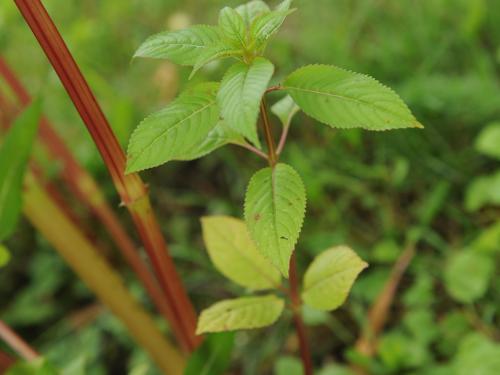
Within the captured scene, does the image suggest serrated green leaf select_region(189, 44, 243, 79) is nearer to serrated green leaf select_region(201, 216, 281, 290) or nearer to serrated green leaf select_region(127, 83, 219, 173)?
serrated green leaf select_region(127, 83, 219, 173)

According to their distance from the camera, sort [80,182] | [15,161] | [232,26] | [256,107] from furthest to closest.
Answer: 1. [80,182]
2. [15,161]
3. [232,26]
4. [256,107]

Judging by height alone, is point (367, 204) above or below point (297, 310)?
below

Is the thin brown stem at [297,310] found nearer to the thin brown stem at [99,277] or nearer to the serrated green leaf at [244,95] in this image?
the serrated green leaf at [244,95]

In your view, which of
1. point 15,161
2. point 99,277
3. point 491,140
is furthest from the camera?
point 491,140

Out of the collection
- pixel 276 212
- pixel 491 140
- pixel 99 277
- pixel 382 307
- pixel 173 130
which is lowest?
pixel 382 307

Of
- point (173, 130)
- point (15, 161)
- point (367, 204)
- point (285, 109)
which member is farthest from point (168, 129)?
point (367, 204)

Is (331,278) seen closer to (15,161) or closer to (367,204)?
(15,161)

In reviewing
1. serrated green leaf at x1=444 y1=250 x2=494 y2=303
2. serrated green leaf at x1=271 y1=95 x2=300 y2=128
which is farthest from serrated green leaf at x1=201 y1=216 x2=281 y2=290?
serrated green leaf at x1=444 y1=250 x2=494 y2=303
